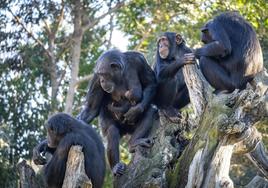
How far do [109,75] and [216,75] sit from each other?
1607 millimetres

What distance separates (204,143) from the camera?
804 centimetres

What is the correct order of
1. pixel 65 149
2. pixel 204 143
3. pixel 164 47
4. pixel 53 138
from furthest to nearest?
pixel 164 47
pixel 53 138
pixel 65 149
pixel 204 143

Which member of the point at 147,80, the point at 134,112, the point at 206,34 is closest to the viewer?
the point at 134,112

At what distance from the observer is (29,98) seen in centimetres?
1906

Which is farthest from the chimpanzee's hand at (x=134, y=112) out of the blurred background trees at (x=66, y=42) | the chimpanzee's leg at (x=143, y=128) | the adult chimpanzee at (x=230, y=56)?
the blurred background trees at (x=66, y=42)

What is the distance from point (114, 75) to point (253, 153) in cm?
223

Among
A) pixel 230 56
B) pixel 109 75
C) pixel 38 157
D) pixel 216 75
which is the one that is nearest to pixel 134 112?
pixel 109 75

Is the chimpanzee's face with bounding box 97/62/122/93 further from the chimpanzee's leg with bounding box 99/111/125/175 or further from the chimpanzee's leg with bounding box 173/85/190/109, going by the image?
the chimpanzee's leg with bounding box 173/85/190/109

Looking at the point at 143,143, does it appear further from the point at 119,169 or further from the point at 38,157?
the point at 38,157

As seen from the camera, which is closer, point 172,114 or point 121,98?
point 172,114

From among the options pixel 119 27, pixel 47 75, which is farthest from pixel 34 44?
pixel 119 27

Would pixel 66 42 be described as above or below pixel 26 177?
above

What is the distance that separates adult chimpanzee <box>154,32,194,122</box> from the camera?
949 centimetres

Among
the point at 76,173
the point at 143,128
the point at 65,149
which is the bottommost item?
the point at 76,173
